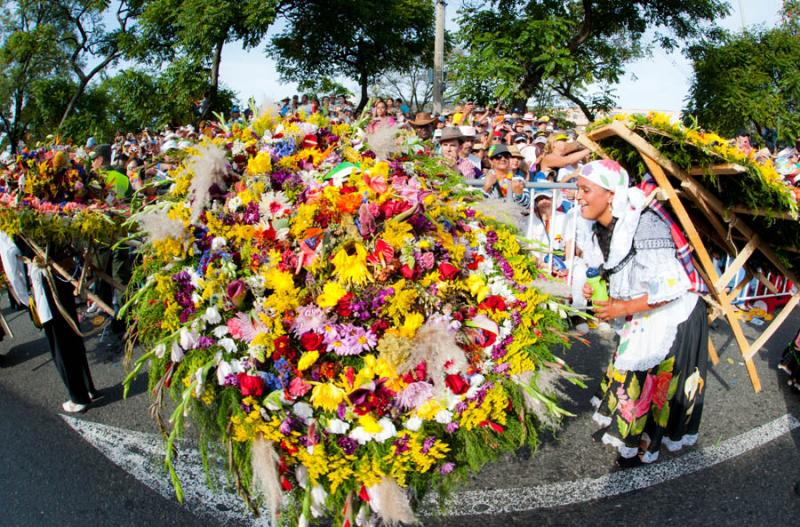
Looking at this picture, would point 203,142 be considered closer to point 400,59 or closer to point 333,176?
point 333,176

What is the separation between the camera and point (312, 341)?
7.68 feet

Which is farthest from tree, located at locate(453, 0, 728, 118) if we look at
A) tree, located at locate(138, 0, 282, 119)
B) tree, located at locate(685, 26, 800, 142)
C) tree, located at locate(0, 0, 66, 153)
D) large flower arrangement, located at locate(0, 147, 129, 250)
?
tree, located at locate(0, 0, 66, 153)

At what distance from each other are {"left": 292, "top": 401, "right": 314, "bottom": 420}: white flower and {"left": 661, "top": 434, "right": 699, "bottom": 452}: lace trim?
2805mm

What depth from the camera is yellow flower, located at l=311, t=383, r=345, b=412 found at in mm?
2295

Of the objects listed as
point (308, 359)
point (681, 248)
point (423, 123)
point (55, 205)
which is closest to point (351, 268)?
point (308, 359)

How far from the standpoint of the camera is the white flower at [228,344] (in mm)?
2467

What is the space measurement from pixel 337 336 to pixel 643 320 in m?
2.30

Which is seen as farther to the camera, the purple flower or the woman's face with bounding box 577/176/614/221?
the woman's face with bounding box 577/176/614/221

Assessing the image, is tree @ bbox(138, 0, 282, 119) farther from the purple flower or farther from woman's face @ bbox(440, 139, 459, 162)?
the purple flower

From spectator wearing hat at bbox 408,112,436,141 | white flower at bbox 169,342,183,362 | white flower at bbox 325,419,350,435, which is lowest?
white flower at bbox 325,419,350,435

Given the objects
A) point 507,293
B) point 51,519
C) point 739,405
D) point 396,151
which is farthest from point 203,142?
point 739,405

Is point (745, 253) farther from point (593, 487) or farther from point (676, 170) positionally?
point (593, 487)

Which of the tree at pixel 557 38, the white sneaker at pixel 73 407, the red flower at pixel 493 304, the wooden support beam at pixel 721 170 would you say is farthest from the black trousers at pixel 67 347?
the tree at pixel 557 38

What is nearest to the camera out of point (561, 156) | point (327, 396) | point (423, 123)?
point (327, 396)
